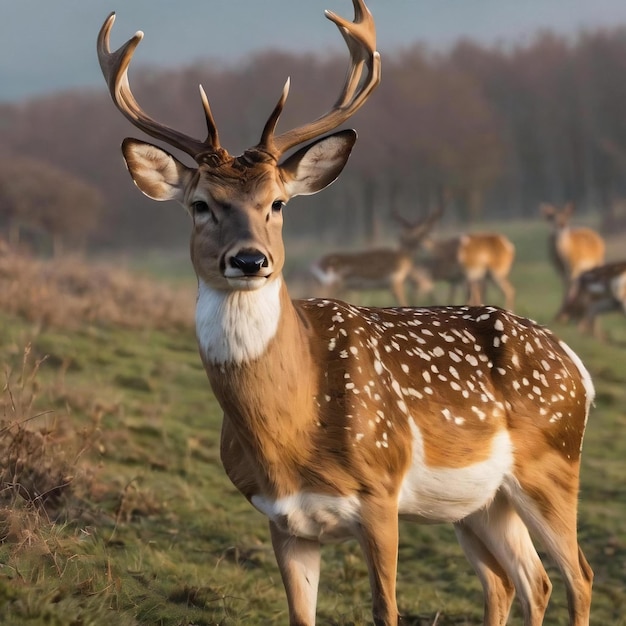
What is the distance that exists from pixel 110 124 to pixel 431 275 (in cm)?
4083

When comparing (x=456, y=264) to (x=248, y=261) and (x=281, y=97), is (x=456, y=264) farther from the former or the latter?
(x=248, y=261)

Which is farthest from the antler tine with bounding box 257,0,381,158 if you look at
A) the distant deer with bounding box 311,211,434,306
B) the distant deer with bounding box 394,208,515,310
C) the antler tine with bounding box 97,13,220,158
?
the distant deer with bounding box 394,208,515,310

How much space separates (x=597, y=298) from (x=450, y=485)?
12.5 metres

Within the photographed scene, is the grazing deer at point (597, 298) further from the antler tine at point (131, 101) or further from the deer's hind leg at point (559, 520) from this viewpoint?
the antler tine at point (131, 101)

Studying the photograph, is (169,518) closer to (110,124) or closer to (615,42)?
(110,124)

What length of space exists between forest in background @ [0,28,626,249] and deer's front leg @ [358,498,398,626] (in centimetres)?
3451

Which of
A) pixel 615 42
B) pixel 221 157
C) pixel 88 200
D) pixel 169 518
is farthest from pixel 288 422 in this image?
pixel 615 42

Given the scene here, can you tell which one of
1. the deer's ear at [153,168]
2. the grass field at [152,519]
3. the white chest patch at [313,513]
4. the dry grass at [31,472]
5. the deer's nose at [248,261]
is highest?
the deer's ear at [153,168]

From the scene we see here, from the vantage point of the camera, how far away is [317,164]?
425 cm

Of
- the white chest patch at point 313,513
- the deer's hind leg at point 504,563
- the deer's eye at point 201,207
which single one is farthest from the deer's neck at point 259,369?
the deer's hind leg at point 504,563

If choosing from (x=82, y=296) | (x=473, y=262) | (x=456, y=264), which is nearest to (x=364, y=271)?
(x=456, y=264)

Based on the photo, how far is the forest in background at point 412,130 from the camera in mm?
47438

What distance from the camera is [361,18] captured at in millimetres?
4766

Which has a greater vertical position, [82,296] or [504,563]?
[82,296]
